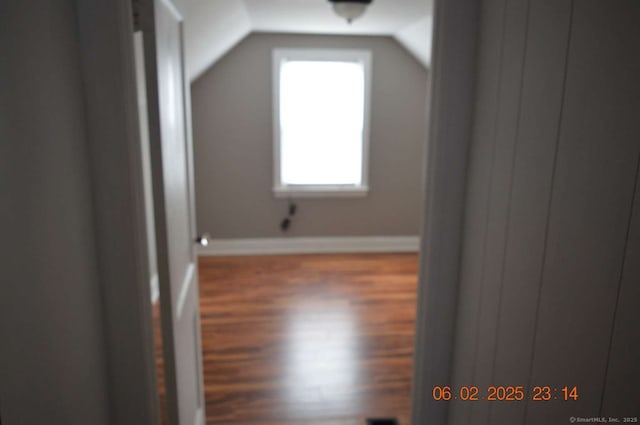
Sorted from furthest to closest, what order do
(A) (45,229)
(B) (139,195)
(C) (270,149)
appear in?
(C) (270,149), (B) (139,195), (A) (45,229)

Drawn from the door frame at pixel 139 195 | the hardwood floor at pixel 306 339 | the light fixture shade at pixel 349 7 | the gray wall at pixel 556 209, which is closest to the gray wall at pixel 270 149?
the hardwood floor at pixel 306 339

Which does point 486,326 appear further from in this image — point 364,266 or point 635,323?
point 364,266

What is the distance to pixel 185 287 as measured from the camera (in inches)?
66.2

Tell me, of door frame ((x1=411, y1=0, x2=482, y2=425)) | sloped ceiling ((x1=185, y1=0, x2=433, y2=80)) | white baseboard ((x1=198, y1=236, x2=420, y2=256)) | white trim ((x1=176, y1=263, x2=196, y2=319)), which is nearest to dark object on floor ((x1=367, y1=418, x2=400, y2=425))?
door frame ((x1=411, y1=0, x2=482, y2=425))

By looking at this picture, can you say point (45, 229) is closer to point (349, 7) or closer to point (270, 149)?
point (349, 7)

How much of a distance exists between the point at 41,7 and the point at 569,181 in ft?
3.71

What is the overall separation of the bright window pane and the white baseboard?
2.06 ft

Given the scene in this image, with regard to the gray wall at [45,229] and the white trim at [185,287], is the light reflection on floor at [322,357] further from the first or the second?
the gray wall at [45,229]

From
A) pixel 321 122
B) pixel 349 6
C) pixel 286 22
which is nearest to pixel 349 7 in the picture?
pixel 349 6

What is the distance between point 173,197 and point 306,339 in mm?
1814

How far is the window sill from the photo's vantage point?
15.4 feet

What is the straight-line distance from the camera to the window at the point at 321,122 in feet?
14.8

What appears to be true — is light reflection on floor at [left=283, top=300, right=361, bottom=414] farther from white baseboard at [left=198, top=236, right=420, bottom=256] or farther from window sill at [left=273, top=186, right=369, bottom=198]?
window sill at [left=273, top=186, right=369, bottom=198]

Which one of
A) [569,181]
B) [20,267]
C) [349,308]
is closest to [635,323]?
[569,181]
